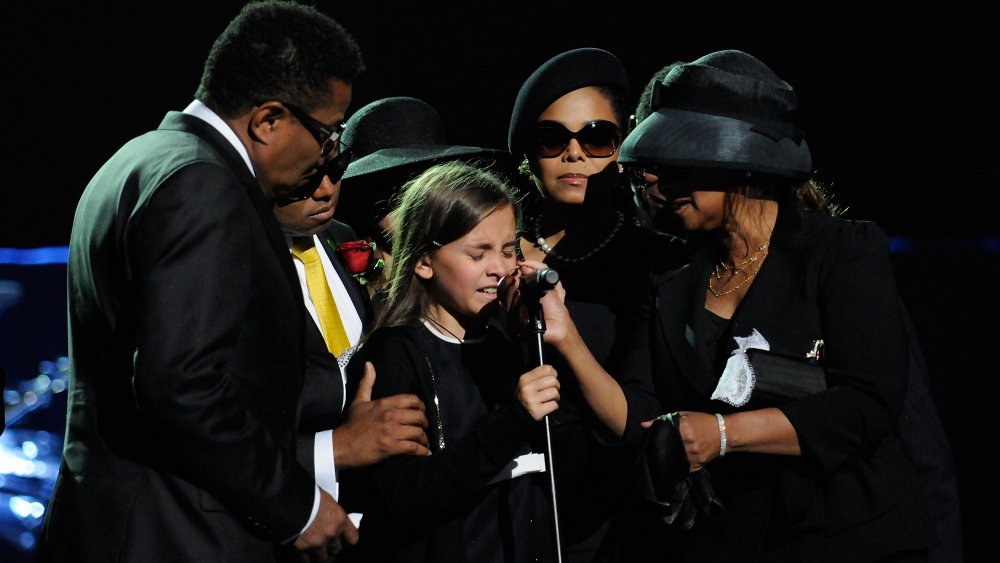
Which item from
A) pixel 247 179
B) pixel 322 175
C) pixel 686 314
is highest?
pixel 247 179

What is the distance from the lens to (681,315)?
2402mm

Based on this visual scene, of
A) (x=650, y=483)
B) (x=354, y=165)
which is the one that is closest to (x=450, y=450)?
(x=650, y=483)

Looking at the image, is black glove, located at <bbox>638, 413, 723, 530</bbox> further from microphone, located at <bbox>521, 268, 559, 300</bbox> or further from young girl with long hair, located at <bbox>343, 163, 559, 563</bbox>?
microphone, located at <bbox>521, 268, 559, 300</bbox>

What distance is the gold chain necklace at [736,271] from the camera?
237cm

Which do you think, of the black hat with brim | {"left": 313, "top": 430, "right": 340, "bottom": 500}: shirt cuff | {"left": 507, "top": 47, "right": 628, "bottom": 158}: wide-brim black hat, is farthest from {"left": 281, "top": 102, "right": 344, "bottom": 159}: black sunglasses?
the black hat with brim

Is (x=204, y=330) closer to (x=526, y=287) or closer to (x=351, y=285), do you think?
(x=526, y=287)

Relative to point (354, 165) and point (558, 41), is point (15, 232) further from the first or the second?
point (558, 41)

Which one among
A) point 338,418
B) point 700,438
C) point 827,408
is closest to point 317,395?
point 338,418

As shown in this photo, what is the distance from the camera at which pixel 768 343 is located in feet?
7.28

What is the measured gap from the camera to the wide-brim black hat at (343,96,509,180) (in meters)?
3.36

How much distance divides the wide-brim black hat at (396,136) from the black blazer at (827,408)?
1.33 meters

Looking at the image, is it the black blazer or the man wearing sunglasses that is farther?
the man wearing sunglasses

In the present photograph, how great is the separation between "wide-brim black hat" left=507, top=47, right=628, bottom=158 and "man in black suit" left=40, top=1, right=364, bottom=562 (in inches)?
39.9

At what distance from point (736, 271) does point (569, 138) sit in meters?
0.76
